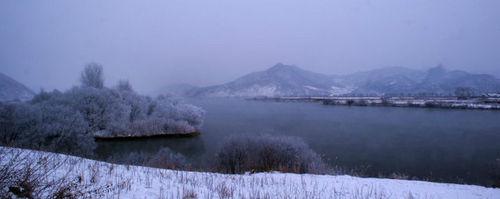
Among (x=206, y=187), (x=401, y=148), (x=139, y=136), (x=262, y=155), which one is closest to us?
(x=206, y=187)

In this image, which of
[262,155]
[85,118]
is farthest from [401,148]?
[85,118]

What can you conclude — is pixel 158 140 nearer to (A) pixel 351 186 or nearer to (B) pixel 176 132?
(B) pixel 176 132

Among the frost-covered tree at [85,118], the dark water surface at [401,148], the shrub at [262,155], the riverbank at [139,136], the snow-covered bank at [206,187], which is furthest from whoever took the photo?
the riverbank at [139,136]

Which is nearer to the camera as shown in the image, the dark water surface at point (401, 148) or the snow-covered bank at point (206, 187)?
the snow-covered bank at point (206, 187)

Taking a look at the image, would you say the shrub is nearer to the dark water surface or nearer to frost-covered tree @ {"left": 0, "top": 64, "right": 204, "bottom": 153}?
the dark water surface

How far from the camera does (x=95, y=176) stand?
7.12 metres

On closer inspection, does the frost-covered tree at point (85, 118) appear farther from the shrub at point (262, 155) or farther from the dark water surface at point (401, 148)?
the shrub at point (262, 155)

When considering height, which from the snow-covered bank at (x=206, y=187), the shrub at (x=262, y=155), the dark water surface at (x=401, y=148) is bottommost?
the dark water surface at (x=401, y=148)

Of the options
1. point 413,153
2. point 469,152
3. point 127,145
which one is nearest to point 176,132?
point 127,145

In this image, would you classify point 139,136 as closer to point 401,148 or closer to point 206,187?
point 401,148

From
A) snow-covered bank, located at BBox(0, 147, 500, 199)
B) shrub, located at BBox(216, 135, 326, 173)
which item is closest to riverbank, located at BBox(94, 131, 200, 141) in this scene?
shrub, located at BBox(216, 135, 326, 173)

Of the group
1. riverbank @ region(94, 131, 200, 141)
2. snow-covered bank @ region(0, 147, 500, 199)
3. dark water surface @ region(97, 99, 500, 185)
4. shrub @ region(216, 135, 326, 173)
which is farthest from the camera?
riverbank @ region(94, 131, 200, 141)

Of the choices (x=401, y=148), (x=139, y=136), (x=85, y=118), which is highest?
(x=85, y=118)

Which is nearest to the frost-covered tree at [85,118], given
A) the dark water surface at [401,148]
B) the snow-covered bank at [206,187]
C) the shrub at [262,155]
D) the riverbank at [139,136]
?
the riverbank at [139,136]
